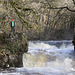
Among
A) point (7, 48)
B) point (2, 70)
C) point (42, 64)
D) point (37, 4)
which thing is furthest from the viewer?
point (37, 4)

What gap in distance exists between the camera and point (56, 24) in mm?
47438

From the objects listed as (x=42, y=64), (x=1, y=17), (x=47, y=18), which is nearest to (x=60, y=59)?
(x=42, y=64)

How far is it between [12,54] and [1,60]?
2.46ft

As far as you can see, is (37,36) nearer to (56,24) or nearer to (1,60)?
(56,24)

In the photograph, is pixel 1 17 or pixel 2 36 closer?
pixel 2 36

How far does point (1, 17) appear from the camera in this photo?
28219mm

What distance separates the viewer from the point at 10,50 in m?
12.4

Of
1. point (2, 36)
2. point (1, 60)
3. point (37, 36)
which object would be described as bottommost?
point (37, 36)

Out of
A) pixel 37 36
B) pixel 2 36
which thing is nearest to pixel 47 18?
pixel 37 36

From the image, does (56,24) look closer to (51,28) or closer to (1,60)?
(51,28)

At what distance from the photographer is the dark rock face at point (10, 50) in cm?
1216

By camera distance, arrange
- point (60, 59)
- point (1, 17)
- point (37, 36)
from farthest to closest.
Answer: point (37, 36) < point (1, 17) < point (60, 59)

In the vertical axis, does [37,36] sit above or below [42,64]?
below

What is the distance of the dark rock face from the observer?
39.9 feet
